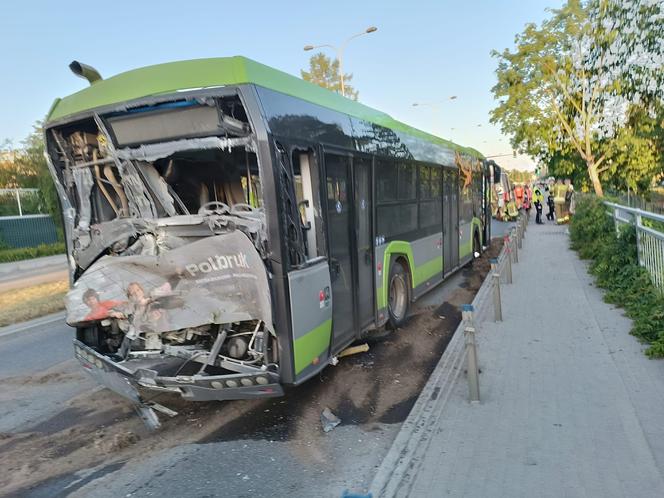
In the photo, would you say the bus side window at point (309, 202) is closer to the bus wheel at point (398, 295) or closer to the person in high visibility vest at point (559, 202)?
the bus wheel at point (398, 295)

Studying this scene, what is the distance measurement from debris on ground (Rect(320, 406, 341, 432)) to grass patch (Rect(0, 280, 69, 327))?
6786mm

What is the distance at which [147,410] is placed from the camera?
4.77 metres

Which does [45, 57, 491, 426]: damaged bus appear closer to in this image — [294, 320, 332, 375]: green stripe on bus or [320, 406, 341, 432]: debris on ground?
[294, 320, 332, 375]: green stripe on bus

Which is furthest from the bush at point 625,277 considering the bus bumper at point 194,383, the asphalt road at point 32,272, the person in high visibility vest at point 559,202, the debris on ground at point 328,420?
the asphalt road at point 32,272

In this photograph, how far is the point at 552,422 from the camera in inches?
171

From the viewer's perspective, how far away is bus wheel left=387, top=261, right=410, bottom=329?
7.43 m

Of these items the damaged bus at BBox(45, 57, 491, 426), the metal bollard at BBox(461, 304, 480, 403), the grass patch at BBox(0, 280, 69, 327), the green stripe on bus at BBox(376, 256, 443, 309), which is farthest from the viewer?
the grass patch at BBox(0, 280, 69, 327)

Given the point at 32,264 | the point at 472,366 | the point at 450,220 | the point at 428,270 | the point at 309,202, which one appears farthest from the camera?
the point at 32,264

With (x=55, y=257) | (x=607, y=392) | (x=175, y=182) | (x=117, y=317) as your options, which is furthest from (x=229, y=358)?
(x=55, y=257)

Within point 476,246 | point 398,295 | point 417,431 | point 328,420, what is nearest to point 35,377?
point 328,420

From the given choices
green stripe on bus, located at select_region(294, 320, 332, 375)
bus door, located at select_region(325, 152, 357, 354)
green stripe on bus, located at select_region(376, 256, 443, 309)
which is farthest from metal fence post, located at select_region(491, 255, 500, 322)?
green stripe on bus, located at select_region(294, 320, 332, 375)

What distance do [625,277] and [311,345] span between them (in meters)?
6.92

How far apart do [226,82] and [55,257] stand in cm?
2147

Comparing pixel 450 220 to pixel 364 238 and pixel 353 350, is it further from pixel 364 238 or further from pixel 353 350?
pixel 353 350
